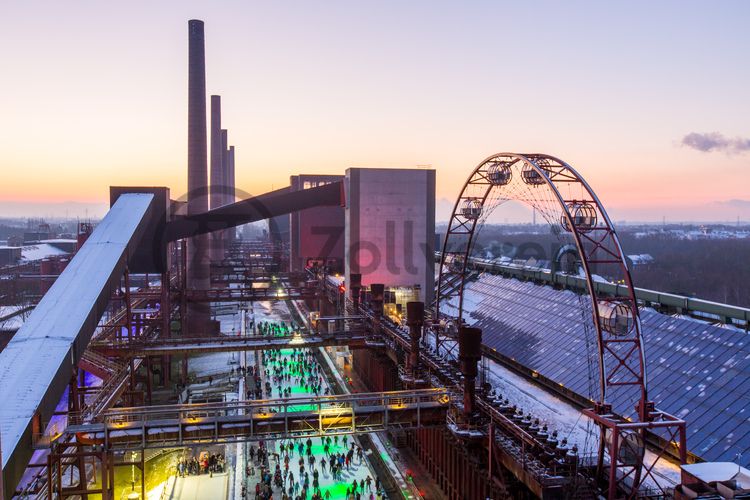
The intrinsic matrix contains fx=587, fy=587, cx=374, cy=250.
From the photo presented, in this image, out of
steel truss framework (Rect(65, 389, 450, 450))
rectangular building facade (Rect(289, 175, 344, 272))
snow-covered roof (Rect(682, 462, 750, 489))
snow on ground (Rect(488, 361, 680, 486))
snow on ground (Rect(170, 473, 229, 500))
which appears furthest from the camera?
rectangular building facade (Rect(289, 175, 344, 272))

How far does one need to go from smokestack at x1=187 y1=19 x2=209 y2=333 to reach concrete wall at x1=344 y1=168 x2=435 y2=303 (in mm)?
17230

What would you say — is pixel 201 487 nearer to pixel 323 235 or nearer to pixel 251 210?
pixel 251 210

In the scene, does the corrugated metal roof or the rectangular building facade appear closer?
the corrugated metal roof

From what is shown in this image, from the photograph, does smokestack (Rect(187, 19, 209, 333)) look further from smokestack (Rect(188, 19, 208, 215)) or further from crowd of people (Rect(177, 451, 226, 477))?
crowd of people (Rect(177, 451, 226, 477))

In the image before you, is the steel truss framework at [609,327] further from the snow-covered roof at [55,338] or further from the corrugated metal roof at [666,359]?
the snow-covered roof at [55,338]

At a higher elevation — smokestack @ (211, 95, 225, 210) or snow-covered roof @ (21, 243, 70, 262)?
smokestack @ (211, 95, 225, 210)

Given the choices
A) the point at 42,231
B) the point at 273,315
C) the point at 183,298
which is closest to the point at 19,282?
the point at 273,315

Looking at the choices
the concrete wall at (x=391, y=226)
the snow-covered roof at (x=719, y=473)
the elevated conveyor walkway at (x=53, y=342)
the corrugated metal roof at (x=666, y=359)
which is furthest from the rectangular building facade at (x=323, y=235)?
Result: the snow-covered roof at (x=719, y=473)

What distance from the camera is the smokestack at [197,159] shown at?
59.0m

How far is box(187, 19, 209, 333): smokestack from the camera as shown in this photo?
59.0 metres

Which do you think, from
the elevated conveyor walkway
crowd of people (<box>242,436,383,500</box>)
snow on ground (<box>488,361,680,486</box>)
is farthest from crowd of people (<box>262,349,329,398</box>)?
the elevated conveyor walkway

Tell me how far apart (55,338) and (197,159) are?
4108 cm

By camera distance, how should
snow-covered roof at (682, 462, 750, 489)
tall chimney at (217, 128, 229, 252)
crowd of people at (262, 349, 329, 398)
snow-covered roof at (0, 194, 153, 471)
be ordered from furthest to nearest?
tall chimney at (217, 128, 229, 252) < crowd of people at (262, 349, 329, 398) < snow-covered roof at (0, 194, 153, 471) < snow-covered roof at (682, 462, 750, 489)

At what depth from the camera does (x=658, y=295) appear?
102 ft
